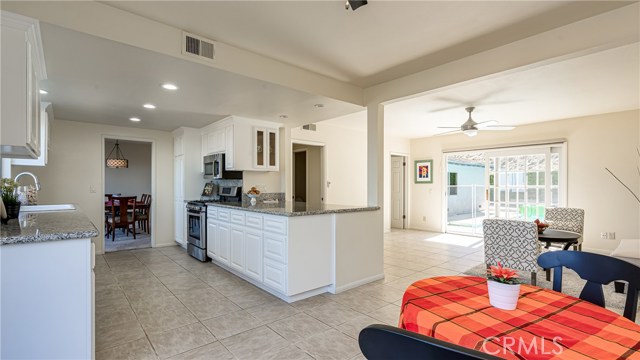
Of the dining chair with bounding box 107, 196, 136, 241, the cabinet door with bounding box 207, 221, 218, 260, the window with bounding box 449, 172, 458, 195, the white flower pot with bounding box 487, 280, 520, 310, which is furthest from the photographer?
the window with bounding box 449, 172, 458, 195

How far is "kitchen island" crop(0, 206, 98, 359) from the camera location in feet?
4.98

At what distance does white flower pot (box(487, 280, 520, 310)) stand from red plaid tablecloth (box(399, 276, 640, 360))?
0.02 meters

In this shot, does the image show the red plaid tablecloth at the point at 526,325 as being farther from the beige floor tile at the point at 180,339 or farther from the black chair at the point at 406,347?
the beige floor tile at the point at 180,339

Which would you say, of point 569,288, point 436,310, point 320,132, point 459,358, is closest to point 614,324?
point 436,310

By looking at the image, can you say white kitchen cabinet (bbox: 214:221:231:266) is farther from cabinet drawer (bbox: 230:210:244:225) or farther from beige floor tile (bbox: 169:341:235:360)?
beige floor tile (bbox: 169:341:235:360)

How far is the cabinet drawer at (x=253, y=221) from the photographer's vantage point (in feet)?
11.0

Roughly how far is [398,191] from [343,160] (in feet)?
8.16

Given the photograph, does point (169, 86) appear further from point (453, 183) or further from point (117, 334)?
point (453, 183)

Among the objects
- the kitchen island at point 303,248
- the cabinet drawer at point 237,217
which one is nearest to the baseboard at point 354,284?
the kitchen island at point 303,248

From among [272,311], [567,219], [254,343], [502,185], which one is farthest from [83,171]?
[502,185]

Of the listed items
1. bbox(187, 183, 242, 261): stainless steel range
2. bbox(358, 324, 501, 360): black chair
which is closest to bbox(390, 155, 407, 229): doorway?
bbox(187, 183, 242, 261): stainless steel range

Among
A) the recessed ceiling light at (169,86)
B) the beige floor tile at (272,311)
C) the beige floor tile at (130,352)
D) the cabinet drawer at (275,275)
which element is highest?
the recessed ceiling light at (169,86)

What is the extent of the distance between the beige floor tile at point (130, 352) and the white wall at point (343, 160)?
413 centimetres

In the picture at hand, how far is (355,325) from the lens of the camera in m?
2.54
